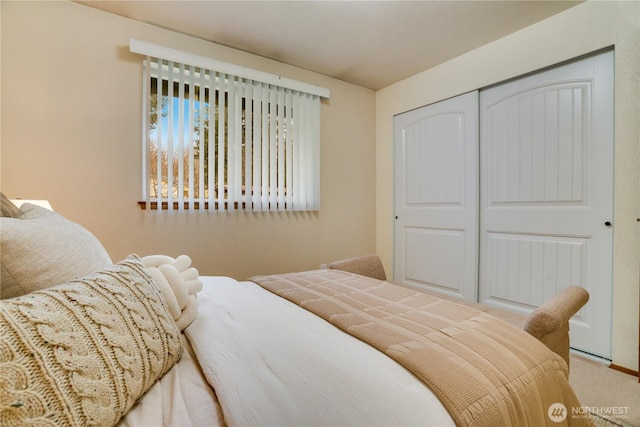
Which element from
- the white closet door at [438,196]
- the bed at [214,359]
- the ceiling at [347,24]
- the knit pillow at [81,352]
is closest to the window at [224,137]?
the ceiling at [347,24]

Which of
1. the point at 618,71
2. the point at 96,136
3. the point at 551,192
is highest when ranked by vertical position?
the point at 618,71

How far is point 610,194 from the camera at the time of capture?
1.96m

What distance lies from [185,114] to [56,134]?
0.85 meters

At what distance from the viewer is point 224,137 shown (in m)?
2.56

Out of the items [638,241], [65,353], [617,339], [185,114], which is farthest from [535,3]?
[65,353]

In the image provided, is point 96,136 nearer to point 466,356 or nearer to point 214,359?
point 214,359

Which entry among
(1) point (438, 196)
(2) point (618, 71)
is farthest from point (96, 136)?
(2) point (618, 71)

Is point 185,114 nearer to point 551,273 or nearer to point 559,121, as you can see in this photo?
point 559,121

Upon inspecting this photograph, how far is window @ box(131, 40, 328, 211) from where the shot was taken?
232cm

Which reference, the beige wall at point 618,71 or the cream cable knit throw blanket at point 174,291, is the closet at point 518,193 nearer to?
the beige wall at point 618,71

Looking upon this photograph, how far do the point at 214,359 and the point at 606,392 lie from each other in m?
2.19

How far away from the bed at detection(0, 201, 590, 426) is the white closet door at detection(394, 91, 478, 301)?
6.41 feet

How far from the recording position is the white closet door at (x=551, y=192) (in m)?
2.01

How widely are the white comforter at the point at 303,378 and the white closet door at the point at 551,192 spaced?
214 centimetres
